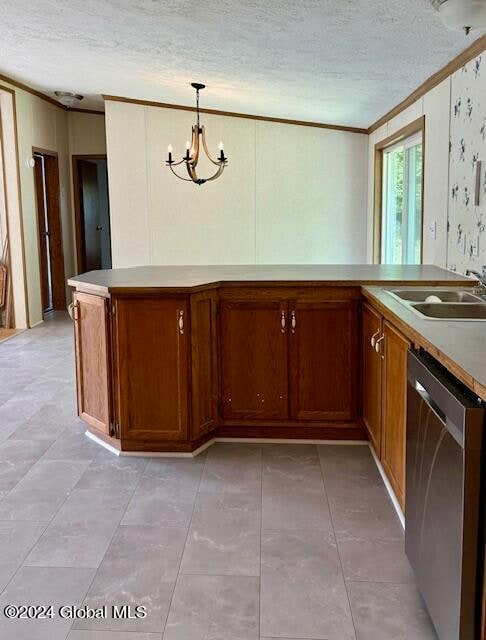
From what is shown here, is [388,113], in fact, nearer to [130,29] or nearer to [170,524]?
[130,29]

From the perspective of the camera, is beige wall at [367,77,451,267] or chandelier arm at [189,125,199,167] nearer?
beige wall at [367,77,451,267]

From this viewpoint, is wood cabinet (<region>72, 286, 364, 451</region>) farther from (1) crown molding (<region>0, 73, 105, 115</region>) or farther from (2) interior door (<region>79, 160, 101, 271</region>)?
(2) interior door (<region>79, 160, 101, 271</region>)

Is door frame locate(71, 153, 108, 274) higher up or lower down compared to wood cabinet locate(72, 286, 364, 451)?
higher up

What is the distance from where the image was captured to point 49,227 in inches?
313

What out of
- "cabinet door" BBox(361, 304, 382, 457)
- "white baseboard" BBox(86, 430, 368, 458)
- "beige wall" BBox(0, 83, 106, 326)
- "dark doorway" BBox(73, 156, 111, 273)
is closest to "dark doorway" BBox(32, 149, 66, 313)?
"beige wall" BBox(0, 83, 106, 326)

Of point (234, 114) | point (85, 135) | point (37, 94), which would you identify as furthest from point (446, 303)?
point (85, 135)

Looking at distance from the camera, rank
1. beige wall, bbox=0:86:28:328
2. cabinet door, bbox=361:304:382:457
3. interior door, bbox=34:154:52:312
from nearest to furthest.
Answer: cabinet door, bbox=361:304:382:457 < beige wall, bbox=0:86:28:328 < interior door, bbox=34:154:52:312

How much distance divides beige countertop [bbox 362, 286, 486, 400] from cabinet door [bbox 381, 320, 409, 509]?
95 millimetres

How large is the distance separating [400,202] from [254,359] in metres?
2.93

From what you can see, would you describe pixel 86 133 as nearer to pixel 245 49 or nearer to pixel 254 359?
pixel 245 49

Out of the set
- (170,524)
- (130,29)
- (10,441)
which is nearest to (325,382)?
(170,524)

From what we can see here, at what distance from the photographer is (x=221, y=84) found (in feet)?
16.8

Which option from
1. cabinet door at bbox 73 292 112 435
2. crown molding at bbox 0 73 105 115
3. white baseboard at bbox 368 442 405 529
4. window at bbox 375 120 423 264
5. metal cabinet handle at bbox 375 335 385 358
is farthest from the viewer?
crown molding at bbox 0 73 105 115

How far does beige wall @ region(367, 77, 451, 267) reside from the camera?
3.67 meters
